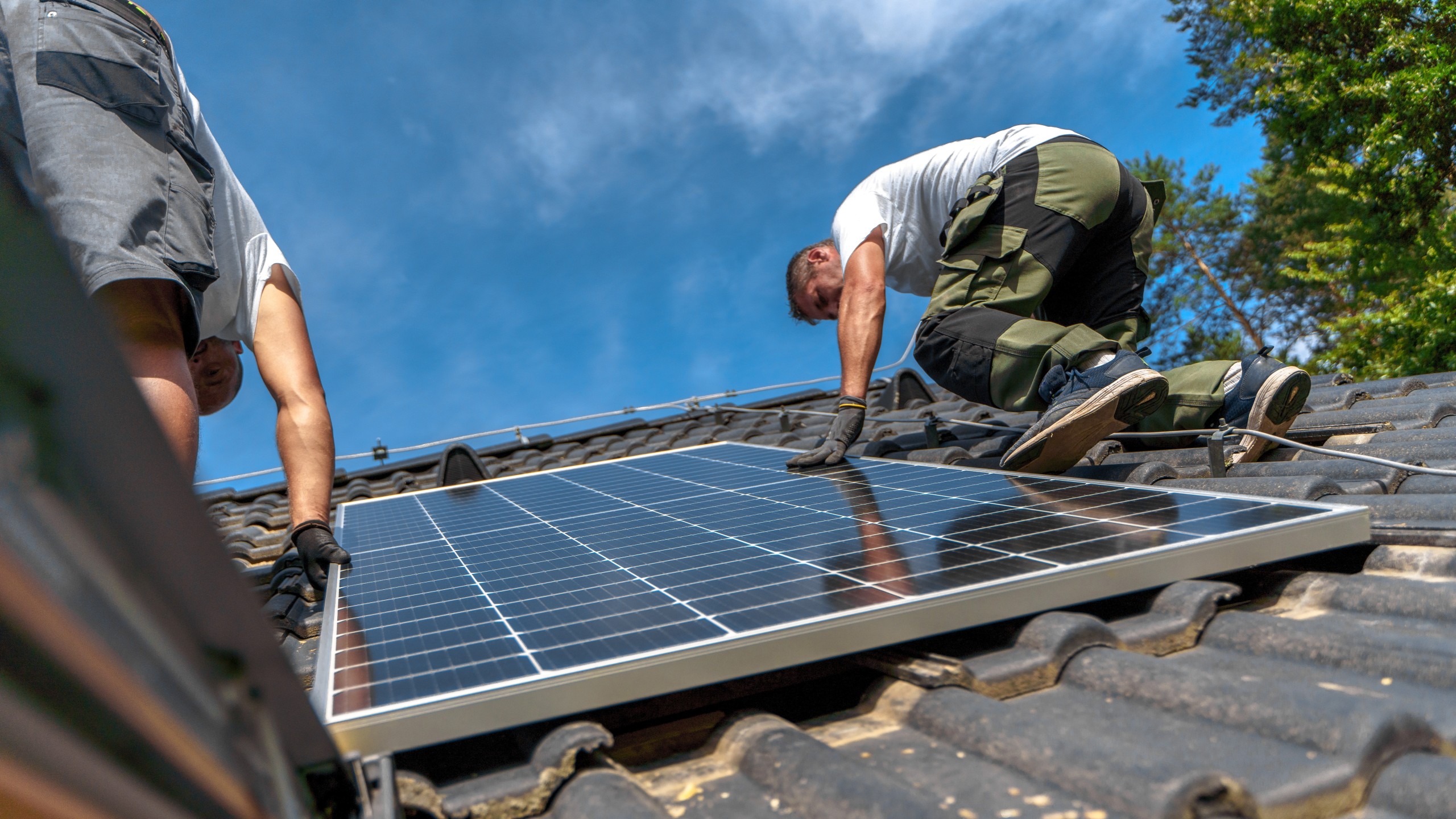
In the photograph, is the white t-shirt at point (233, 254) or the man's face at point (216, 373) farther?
the man's face at point (216, 373)

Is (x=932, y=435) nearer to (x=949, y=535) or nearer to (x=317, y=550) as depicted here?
(x=949, y=535)

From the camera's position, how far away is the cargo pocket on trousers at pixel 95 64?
2.48 meters

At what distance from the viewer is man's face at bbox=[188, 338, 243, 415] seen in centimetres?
381

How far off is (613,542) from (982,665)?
4.06ft

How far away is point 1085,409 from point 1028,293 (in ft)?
2.95

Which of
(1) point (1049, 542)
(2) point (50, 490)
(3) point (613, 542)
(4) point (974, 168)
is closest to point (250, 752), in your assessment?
(2) point (50, 490)

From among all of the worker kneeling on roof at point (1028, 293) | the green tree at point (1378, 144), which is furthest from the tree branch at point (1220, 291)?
the worker kneeling on roof at point (1028, 293)

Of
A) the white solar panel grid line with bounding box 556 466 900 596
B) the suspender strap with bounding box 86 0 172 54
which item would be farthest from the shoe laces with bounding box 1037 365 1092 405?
the suspender strap with bounding box 86 0 172 54

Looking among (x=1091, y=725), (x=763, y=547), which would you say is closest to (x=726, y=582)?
(x=763, y=547)

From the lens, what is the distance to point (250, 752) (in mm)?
637

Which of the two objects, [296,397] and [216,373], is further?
[216,373]

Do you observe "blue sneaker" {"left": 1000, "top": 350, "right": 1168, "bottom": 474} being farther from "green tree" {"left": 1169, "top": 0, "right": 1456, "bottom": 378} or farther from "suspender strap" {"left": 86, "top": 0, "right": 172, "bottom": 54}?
"green tree" {"left": 1169, "top": 0, "right": 1456, "bottom": 378}

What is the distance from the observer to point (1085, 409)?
3.00 meters

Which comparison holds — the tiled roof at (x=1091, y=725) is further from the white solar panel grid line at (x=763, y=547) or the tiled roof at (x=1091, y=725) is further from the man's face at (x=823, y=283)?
the man's face at (x=823, y=283)
